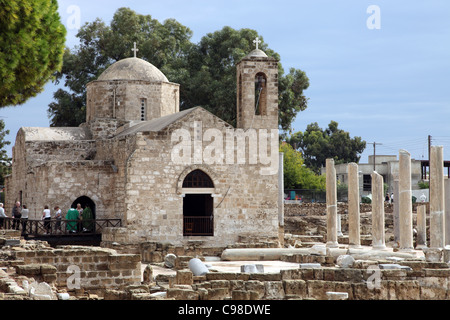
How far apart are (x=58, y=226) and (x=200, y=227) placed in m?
4.77

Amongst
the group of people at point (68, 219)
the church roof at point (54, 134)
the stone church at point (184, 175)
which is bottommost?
the group of people at point (68, 219)

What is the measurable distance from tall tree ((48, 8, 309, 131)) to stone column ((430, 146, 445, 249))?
1918 cm

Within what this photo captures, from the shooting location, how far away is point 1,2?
1284 centimetres

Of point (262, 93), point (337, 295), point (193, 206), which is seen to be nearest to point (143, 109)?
point (193, 206)

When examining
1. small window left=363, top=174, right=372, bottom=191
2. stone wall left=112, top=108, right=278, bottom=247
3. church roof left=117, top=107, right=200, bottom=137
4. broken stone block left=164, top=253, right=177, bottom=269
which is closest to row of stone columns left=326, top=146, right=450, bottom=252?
stone wall left=112, top=108, right=278, bottom=247

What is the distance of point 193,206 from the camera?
2762cm

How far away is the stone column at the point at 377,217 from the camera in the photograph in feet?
68.8

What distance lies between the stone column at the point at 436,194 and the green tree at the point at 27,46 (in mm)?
10295

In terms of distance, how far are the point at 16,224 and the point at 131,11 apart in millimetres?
20662

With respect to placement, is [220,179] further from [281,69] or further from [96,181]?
[281,69]

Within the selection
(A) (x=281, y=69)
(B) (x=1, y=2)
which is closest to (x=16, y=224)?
(B) (x=1, y=2)

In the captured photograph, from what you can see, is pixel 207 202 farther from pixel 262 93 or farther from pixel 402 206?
pixel 402 206

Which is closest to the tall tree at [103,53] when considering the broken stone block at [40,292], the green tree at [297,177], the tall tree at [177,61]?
the tall tree at [177,61]

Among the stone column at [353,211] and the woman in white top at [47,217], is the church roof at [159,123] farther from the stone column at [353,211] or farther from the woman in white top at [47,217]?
the stone column at [353,211]
